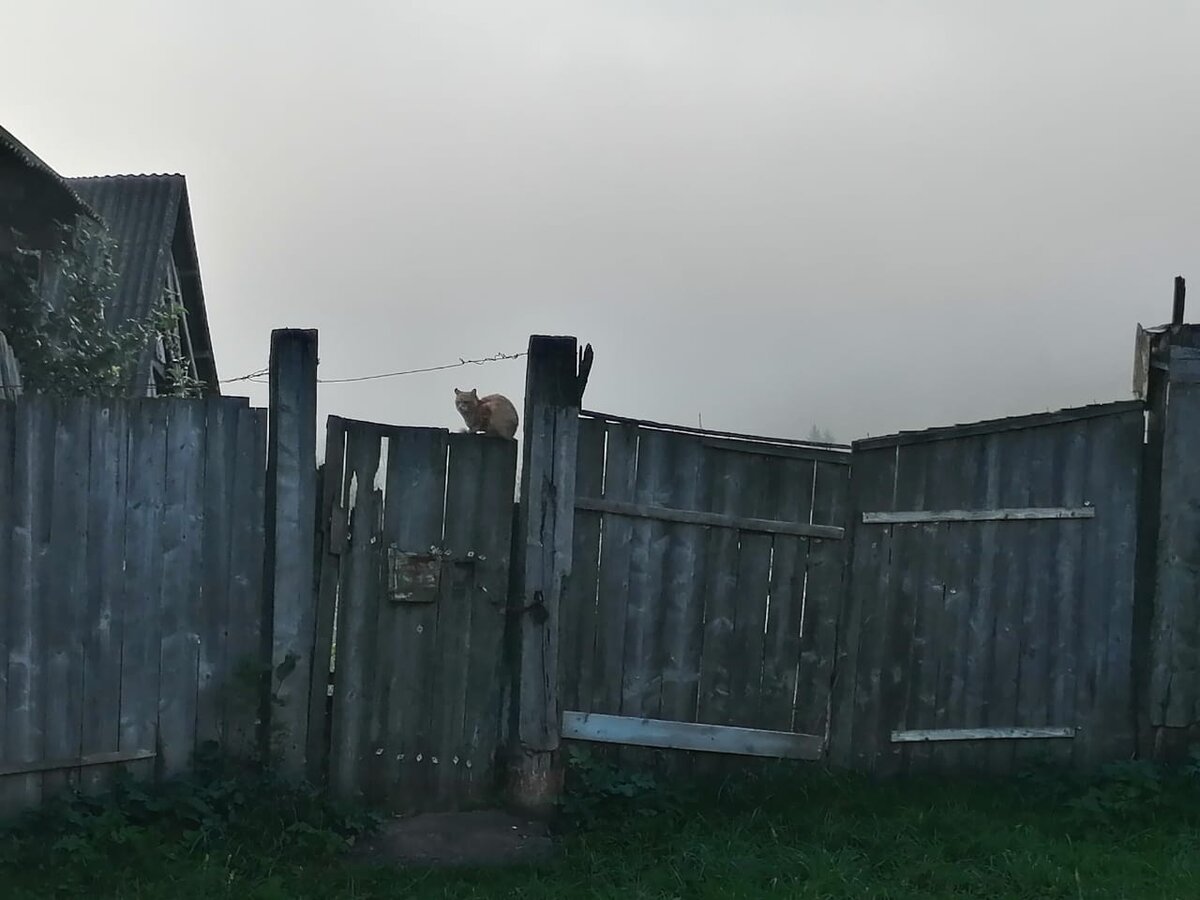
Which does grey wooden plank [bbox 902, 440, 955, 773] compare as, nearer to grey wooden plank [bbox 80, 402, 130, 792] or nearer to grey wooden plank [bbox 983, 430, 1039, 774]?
grey wooden plank [bbox 983, 430, 1039, 774]

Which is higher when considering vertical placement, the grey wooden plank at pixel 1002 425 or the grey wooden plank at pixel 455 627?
the grey wooden plank at pixel 1002 425

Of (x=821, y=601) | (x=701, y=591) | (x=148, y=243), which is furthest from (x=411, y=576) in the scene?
(x=148, y=243)

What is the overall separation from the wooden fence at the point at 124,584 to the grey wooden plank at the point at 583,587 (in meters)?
1.51

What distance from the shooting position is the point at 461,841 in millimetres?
4812

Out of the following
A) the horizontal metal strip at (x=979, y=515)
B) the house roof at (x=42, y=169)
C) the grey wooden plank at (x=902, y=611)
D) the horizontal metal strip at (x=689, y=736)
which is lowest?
the horizontal metal strip at (x=689, y=736)

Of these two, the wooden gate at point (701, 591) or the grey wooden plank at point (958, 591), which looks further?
the grey wooden plank at point (958, 591)

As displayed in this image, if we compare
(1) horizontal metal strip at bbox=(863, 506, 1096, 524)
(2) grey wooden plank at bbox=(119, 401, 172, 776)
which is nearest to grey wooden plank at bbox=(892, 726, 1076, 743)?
(1) horizontal metal strip at bbox=(863, 506, 1096, 524)

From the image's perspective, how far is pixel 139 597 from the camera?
15.9ft

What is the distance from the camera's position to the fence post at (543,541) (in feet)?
16.7

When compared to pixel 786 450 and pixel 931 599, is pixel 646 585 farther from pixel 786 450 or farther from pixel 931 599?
pixel 931 599

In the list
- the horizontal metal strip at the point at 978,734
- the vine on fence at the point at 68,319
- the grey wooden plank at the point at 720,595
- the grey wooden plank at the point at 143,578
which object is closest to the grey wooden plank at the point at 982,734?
the horizontal metal strip at the point at 978,734

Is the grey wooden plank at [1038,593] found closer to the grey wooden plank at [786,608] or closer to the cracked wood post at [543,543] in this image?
the grey wooden plank at [786,608]

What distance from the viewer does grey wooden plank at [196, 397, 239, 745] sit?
192 inches

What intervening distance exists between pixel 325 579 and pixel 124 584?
2.97 ft
